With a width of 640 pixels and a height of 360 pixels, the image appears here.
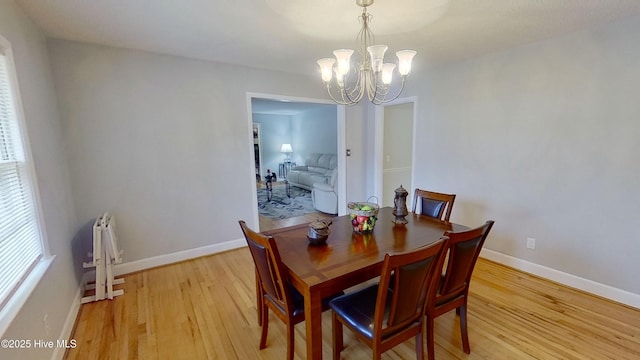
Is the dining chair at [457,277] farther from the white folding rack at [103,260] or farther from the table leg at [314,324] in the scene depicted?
the white folding rack at [103,260]

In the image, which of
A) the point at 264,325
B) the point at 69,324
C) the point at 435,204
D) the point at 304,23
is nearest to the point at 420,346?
the point at 264,325

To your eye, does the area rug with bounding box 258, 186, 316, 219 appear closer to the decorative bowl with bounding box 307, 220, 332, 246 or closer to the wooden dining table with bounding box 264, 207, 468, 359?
the wooden dining table with bounding box 264, 207, 468, 359

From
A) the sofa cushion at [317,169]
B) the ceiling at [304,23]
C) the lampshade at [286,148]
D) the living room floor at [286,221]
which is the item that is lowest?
the living room floor at [286,221]

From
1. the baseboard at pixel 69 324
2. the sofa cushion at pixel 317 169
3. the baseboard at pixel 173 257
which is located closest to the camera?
the baseboard at pixel 69 324

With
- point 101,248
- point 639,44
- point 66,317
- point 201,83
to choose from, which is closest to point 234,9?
point 201,83

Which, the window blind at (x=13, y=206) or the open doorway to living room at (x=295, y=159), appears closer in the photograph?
the window blind at (x=13, y=206)

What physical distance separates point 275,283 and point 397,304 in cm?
69

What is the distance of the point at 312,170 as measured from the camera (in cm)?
773

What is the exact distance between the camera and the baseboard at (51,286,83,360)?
180 centimetres

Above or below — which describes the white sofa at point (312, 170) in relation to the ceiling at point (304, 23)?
below

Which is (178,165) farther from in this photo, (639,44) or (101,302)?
(639,44)

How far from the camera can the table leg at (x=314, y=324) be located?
4.73 ft

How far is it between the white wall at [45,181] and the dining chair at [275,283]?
115cm

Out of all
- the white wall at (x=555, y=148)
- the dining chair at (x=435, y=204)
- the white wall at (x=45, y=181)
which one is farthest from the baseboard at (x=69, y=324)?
the white wall at (x=555, y=148)
